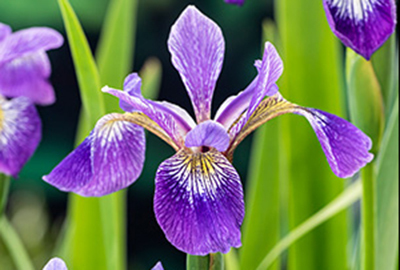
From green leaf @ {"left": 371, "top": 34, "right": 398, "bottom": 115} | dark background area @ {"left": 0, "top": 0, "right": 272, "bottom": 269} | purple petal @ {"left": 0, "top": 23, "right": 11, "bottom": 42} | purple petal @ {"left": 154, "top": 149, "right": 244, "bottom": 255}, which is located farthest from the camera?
dark background area @ {"left": 0, "top": 0, "right": 272, "bottom": 269}

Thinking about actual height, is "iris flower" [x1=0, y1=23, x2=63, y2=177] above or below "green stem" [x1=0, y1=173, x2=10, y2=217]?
above

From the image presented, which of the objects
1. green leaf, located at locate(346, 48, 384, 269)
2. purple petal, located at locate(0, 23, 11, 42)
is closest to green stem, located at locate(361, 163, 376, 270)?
green leaf, located at locate(346, 48, 384, 269)

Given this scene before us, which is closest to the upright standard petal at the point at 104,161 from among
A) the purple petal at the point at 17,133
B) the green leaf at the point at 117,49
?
the purple petal at the point at 17,133

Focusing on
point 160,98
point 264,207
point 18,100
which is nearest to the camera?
point 18,100

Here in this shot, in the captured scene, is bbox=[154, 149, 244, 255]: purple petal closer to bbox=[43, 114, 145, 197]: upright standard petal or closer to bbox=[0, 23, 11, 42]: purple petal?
bbox=[43, 114, 145, 197]: upright standard petal

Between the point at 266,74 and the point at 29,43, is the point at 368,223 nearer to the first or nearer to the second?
the point at 266,74

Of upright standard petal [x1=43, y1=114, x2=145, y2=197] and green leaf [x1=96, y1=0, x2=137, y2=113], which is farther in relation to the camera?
green leaf [x1=96, y1=0, x2=137, y2=113]

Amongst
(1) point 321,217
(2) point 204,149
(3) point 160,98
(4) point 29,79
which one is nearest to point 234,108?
(2) point 204,149
